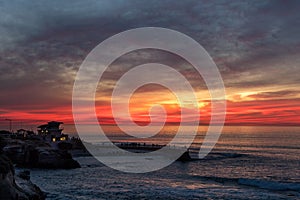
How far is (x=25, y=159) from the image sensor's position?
248 feet

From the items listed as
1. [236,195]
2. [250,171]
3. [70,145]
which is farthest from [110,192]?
[70,145]

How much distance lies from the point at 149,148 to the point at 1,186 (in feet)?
363

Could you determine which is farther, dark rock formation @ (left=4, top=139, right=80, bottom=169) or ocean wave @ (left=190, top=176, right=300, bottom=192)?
dark rock formation @ (left=4, top=139, right=80, bottom=169)

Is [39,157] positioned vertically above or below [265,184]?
above

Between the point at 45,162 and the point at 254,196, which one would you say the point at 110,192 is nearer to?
the point at 254,196

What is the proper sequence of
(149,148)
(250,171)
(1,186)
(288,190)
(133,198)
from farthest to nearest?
(149,148) → (250,171) → (288,190) → (133,198) → (1,186)

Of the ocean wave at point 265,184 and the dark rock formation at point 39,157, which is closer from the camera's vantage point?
the ocean wave at point 265,184

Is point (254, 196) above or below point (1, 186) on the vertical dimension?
below

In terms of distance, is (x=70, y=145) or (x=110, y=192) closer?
(x=110, y=192)

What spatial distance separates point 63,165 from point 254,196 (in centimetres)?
4412

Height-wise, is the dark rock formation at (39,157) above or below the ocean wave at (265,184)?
above

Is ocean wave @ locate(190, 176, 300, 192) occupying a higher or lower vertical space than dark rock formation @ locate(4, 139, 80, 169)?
lower

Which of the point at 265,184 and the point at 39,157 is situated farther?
the point at 39,157

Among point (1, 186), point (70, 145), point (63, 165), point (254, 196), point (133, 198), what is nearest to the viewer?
point (1, 186)
